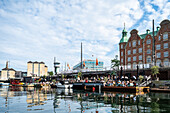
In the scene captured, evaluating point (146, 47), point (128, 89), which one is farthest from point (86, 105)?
point (146, 47)

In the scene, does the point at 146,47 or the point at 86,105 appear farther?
the point at 146,47

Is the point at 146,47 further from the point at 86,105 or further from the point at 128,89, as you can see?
the point at 86,105

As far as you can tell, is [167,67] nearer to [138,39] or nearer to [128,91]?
[128,91]

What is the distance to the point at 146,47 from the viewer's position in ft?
210

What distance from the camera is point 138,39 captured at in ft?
220

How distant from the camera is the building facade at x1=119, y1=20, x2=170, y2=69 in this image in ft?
191

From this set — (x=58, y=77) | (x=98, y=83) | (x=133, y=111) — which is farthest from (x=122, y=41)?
Result: (x=133, y=111)

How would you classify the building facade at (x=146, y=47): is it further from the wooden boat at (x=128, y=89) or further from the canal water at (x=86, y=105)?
the canal water at (x=86, y=105)

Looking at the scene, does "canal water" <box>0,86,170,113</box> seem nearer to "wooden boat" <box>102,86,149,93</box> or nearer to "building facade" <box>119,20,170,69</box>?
"wooden boat" <box>102,86,149,93</box>

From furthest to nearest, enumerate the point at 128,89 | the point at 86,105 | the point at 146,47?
the point at 146,47
the point at 128,89
the point at 86,105

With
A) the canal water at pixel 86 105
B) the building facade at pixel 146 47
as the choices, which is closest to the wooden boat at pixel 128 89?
the canal water at pixel 86 105

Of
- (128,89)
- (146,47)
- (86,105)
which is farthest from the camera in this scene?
(146,47)

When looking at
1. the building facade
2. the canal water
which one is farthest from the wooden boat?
the building facade

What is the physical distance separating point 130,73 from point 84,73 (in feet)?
69.7
